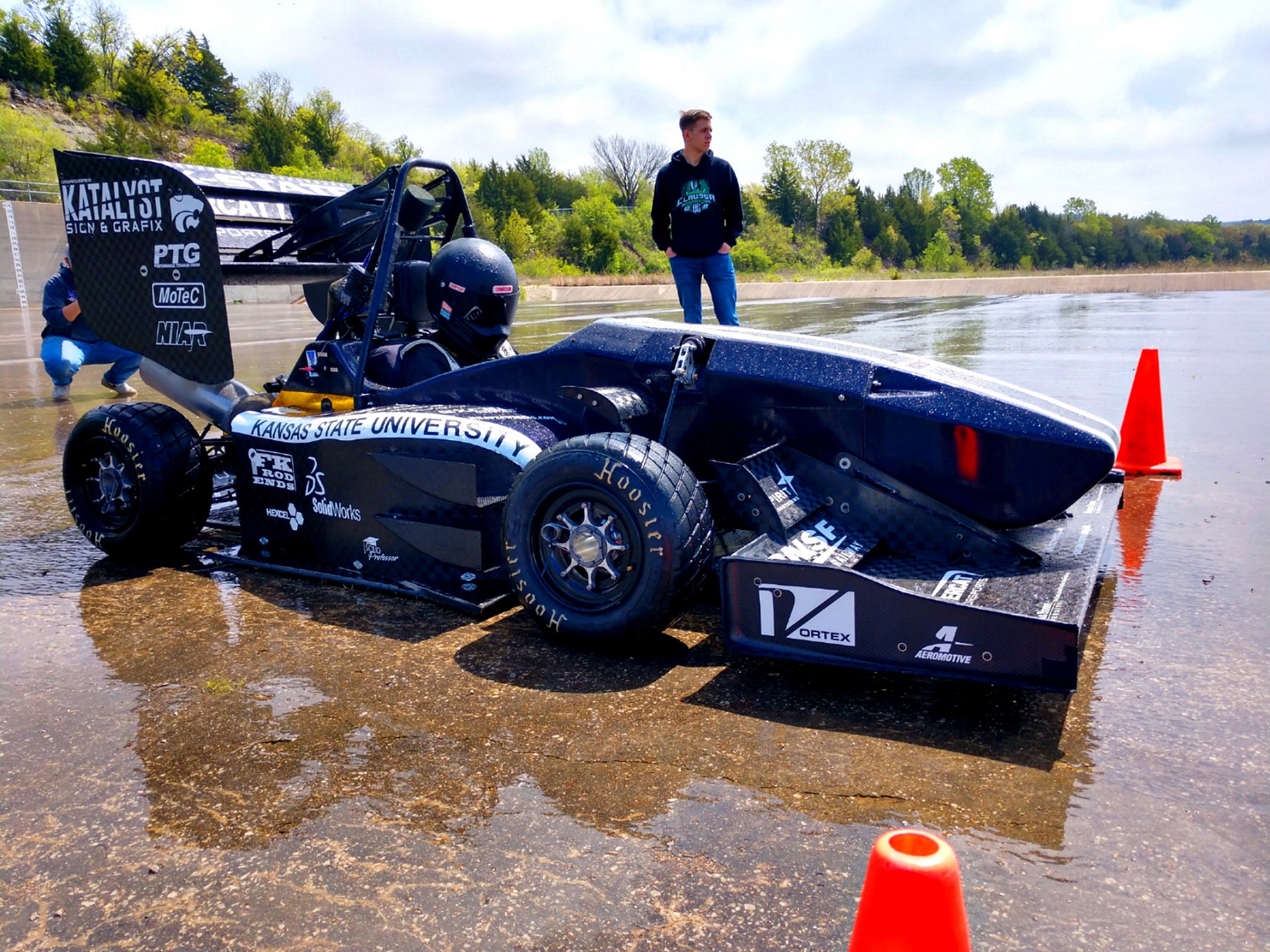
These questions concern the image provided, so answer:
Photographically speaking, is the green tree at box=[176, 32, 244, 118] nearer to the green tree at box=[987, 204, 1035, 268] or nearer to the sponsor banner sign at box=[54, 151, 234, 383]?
the green tree at box=[987, 204, 1035, 268]

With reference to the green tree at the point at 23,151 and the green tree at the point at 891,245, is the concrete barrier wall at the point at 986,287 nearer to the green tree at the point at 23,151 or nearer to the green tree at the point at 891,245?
the green tree at the point at 23,151

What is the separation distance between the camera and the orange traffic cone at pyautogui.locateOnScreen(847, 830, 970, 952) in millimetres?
1388

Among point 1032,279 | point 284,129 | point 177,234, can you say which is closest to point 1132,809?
point 177,234

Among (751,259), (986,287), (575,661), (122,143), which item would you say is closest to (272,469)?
(575,661)

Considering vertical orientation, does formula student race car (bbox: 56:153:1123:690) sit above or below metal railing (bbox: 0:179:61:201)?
below

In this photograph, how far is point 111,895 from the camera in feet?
6.68

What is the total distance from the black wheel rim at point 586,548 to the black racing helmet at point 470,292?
1.56 m

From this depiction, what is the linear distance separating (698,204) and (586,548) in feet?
10.7

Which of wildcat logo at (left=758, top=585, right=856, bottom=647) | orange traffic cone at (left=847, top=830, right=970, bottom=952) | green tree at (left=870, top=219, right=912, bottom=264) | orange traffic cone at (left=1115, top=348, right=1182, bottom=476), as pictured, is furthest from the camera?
green tree at (left=870, top=219, right=912, bottom=264)

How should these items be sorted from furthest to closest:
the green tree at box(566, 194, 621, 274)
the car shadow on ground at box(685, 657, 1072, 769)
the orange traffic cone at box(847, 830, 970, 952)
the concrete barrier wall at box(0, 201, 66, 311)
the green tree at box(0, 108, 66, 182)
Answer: the green tree at box(566, 194, 621, 274) < the green tree at box(0, 108, 66, 182) < the concrete barrier wall at box(0, 201, 66, 311) < the car shadow on ground at box(685, 657, 1072, 769) < the orange traffic cone at box(847, 830, 970, 952)

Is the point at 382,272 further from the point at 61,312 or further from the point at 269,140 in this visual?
the point at 269,140

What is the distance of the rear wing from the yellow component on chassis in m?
0.27

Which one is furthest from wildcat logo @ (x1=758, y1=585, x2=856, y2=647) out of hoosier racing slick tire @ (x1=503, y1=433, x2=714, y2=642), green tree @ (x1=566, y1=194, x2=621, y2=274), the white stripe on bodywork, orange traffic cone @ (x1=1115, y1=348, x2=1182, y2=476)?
green tree @ (x1=566, y1=194, x2=621, y2=274)

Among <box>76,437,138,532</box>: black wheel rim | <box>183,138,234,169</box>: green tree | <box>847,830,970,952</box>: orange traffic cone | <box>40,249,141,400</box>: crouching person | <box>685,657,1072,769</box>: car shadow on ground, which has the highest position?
<box>183,138,234,169</box>: green tree
